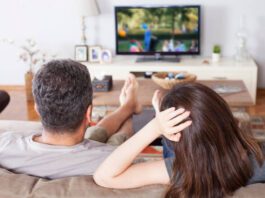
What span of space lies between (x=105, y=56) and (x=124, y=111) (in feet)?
8.31

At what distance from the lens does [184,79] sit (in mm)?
3584

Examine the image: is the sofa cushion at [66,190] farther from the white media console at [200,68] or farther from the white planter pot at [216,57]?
the white planter pot at [216,57]

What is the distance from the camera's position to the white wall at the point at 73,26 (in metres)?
4.92

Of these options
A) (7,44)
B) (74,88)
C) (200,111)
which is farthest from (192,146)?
(7,44)

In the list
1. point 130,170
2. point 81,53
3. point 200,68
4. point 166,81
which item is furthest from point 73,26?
point 130,170

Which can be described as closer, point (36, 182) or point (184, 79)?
point (36, 182)

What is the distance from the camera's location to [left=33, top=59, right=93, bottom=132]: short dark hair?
4.58 ft

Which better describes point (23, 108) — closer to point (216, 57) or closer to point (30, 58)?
point (30, 58)

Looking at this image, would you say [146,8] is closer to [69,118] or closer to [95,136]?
[95,136]

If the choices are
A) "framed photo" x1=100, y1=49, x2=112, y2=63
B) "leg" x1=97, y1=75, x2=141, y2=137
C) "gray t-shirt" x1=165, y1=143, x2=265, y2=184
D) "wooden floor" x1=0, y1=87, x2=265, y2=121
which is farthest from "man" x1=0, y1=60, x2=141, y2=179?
"framed photo" x1=100, y1=49, x2=112, y2=63

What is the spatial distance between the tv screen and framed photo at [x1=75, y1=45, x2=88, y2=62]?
0.36 metres

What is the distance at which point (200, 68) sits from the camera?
469 centimetres

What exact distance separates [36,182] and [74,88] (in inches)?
12.4

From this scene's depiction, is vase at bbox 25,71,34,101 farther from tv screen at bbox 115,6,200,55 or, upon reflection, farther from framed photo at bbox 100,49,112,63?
tv screen at bbox 115,6,200,55
